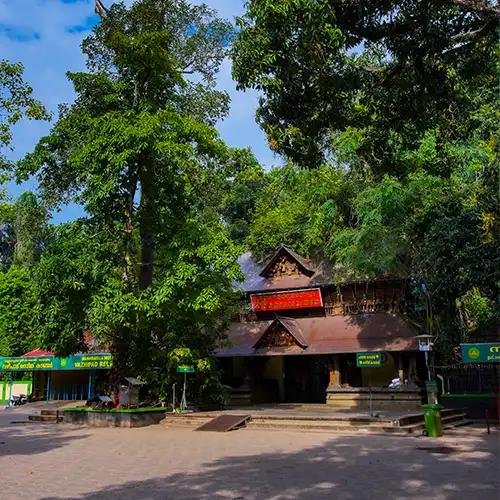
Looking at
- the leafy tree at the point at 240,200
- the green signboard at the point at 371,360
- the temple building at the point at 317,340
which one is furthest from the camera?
the leafy tree at the point at 240,200

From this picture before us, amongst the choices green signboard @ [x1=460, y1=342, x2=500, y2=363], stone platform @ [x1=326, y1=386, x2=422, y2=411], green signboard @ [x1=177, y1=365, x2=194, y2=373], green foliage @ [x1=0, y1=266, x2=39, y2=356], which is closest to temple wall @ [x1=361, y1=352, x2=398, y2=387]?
stone platform @ [x1=326, y1=386, x2=422, y2=411]

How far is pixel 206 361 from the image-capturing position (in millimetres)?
20141

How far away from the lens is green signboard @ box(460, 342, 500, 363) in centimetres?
1510

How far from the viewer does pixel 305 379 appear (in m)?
26.2

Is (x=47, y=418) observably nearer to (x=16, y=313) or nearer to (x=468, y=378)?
(x=468, y=378)

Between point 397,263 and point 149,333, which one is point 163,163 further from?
point 397,263

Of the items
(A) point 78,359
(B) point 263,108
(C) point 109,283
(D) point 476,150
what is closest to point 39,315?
(C) point 109,283

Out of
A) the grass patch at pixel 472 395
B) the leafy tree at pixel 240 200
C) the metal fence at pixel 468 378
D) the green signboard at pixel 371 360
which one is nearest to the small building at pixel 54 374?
the leafy tree at pixel 240 200

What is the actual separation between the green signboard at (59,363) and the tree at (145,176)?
5569 millimetres

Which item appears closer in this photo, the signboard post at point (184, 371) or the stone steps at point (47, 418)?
the signboard post at point (184, 371)

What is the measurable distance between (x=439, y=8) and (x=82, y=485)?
348 inches

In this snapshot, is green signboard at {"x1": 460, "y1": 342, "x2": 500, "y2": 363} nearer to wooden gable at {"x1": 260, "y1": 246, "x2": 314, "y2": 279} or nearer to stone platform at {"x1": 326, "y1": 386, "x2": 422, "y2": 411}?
stone platform at {"x1": 326, "y1": 386, "x2": 422, "y2": 411}

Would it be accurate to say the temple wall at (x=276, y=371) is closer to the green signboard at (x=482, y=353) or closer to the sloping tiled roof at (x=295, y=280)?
the sloping tiled roof at (x=295, y=280)

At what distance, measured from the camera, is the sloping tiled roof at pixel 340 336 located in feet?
70.6
